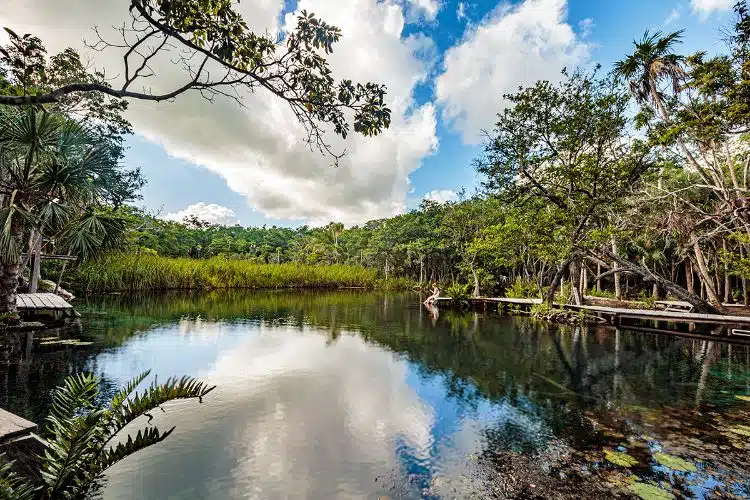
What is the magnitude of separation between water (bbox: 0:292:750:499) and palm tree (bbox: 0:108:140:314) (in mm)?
2200

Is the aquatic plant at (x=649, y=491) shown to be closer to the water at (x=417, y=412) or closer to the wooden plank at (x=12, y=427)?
the water at (x=417, y=412)

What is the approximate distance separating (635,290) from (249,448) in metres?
32.8

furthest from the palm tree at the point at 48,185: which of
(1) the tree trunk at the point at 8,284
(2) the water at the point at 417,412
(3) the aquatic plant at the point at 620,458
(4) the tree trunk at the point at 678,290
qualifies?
(4) the tree trunk at the point at 678,290

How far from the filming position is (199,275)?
23234 millimetres

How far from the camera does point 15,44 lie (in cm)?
261

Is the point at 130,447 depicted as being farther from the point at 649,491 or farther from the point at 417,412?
the point at 649,491

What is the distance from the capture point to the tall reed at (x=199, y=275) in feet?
59.3

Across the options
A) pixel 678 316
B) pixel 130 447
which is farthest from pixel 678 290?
pixel 130 447

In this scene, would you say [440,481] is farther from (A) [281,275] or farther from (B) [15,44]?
(A) [281,275]

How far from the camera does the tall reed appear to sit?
712 inches

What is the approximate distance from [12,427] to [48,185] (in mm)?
6648

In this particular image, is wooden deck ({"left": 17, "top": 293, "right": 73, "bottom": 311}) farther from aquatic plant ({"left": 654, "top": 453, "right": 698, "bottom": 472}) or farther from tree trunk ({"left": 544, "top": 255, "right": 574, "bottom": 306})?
tree trunk ({"left": 544, "top": 255, "right": 574, "bottom": 306})

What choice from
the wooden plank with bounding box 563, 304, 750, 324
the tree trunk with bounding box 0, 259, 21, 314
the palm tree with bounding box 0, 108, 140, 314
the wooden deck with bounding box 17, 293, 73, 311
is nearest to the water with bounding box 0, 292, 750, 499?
the wooden deck with bounding box 17, 293, 73, 311

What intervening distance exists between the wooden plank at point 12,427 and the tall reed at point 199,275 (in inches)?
462
